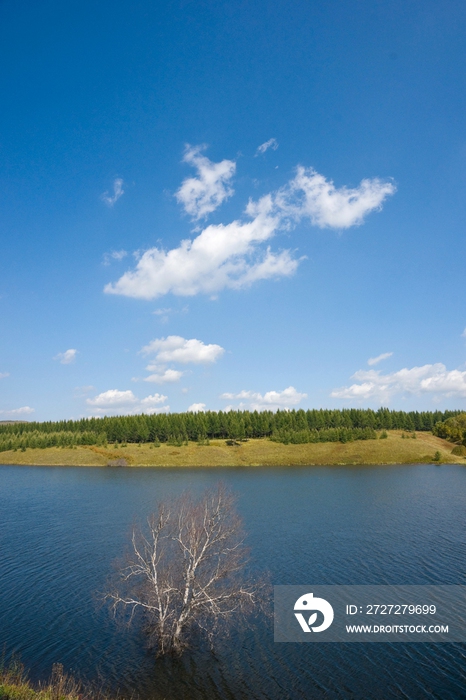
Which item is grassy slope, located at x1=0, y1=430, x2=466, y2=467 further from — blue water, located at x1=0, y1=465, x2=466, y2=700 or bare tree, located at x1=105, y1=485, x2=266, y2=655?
bare tree, located at x1=105, y1=485, x2=266, y2=655

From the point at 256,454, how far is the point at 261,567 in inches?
4141

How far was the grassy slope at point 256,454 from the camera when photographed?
134375 millimetres

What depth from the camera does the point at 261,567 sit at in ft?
128

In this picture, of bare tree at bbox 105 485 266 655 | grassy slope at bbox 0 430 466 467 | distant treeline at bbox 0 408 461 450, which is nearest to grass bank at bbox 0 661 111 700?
bare tree at bbox 105 485 266 655

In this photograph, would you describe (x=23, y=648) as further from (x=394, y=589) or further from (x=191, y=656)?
(x=394, y=589)

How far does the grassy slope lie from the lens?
134 meters

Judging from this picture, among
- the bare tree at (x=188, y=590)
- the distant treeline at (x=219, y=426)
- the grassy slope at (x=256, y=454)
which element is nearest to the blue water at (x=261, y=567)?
the bare tree at (x=188, y=590)

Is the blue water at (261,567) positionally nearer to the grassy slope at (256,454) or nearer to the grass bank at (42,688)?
the grass bank at (42,688)

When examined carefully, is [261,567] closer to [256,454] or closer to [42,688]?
[42,688]

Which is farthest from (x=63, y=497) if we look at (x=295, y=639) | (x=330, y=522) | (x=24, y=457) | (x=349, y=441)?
(x=349, y=441)

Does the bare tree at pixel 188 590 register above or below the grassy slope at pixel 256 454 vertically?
above

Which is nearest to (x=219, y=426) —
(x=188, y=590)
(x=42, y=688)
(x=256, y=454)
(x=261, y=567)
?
(x=256, y=454)

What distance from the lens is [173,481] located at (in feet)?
321

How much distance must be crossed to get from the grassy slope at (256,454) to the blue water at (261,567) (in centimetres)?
4687
